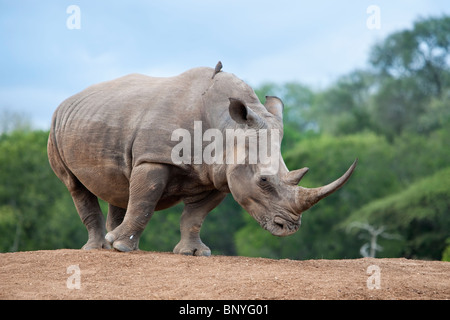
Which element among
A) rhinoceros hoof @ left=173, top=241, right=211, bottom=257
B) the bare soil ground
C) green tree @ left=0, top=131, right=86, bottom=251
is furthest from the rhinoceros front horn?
green tree @ left=0, top=131, right=86, bottom=251

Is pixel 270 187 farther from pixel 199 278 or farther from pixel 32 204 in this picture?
pixel 32 204

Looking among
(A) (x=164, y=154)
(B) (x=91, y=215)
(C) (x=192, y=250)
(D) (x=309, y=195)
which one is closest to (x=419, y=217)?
(B) (x=91, y=215)

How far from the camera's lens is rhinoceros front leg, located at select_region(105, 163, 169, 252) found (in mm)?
9922

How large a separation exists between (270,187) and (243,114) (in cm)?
120

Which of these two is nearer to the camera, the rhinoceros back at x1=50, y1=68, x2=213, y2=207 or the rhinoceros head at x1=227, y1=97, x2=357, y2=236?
the rhinoceros head at x1=227, y1=97, x2=357, y2=236

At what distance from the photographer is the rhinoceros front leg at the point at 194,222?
10.5 metres

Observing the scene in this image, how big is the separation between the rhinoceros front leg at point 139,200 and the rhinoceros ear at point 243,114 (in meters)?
1.22

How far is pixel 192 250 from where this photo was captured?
10461 millimetres

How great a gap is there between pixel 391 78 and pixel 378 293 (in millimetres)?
58848

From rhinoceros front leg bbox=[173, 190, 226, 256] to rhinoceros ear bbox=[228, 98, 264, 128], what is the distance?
4.72ft

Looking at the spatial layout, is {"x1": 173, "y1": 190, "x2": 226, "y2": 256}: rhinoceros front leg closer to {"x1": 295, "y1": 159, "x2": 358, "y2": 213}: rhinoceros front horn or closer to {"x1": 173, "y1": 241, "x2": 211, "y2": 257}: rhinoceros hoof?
{"x1": 173, "y1": 241, "x2": 211, "y2": 257}: rhinoceros hoof

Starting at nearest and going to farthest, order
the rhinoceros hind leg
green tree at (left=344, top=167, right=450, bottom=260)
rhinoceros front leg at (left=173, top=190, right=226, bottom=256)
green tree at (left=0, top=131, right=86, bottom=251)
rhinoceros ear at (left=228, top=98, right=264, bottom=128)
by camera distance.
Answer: rhinoceros ear at (left=228, top=98, right=264, bottom=128), rhinoceros front leg at (left=173, top=190, right=226, bottom=256), the rhinoceros hind leg, green tree at (left=344, top=167, right=450, bottom=260), green tree at (left=0, top=131, right=86, bottom=251)

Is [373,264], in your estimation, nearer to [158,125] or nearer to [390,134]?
[158,125]
